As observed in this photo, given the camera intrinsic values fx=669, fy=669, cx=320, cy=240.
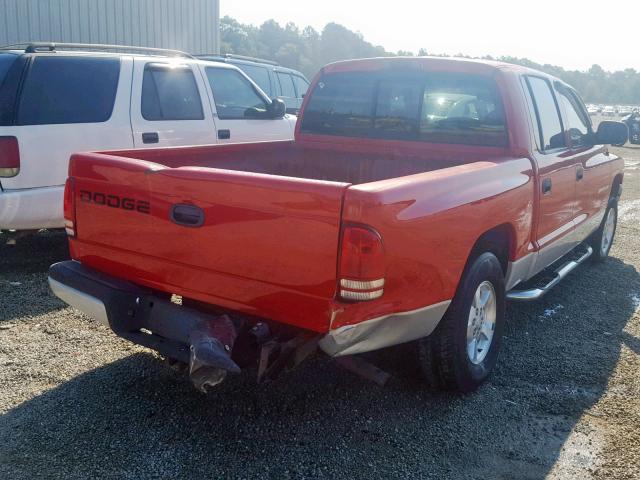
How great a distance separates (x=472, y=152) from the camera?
427cm

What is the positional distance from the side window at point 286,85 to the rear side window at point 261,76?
16.2 inches

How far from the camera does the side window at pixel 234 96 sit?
24.2ft

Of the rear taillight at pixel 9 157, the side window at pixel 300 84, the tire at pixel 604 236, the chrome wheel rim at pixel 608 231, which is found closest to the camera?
the rear taillight at pixel 9 157

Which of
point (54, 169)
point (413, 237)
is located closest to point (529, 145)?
point (413, 237)

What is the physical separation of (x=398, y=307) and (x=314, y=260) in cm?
47

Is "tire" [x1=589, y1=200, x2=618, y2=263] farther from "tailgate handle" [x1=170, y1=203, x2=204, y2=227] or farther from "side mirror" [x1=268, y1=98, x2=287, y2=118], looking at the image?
"tailgate handle" [x1=170, y1=203, x2=204, y2=227]

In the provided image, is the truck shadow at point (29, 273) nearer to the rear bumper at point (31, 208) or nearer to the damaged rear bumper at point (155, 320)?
the rear bumper at point (31, 208)

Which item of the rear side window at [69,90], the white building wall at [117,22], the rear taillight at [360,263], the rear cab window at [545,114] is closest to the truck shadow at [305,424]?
the rear taillight at [360,263]

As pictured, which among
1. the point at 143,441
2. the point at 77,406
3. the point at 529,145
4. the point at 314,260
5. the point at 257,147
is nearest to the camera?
the point at 314,260

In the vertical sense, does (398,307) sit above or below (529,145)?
below

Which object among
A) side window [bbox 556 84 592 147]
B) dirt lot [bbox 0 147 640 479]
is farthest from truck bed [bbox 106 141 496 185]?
side window [bbox 556 84 592 147]

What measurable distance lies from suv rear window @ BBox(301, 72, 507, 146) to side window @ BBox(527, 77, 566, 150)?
0.44m

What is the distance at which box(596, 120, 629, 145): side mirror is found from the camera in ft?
16.9

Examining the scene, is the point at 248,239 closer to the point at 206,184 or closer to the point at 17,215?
the point at 206,184
